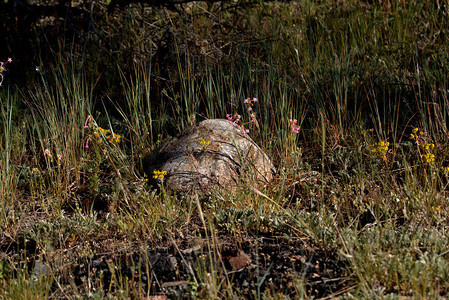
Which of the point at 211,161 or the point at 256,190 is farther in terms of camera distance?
the point at 211,161

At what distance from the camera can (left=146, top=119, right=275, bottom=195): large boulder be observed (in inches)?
135

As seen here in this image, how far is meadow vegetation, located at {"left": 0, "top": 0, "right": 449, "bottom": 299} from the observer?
245cm

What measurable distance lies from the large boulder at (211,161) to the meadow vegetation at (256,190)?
0.12 metres

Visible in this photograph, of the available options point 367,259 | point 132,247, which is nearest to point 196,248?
point 132,247

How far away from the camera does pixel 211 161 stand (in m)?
3.53

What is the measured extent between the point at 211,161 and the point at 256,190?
4.46 feet

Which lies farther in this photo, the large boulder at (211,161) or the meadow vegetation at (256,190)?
A: the large boulder at (211,161)

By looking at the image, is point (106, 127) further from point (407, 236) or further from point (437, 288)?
point (437, 288)

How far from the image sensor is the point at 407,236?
2588 millimetres

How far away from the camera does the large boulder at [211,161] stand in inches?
135

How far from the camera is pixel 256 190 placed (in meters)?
2.20

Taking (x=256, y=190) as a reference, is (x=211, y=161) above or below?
below

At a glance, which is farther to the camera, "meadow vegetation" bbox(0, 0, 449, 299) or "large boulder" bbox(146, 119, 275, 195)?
"large boulder" bbox(146, 119, 275, 195)

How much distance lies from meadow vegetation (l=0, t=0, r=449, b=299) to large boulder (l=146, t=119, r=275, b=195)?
12 cm
